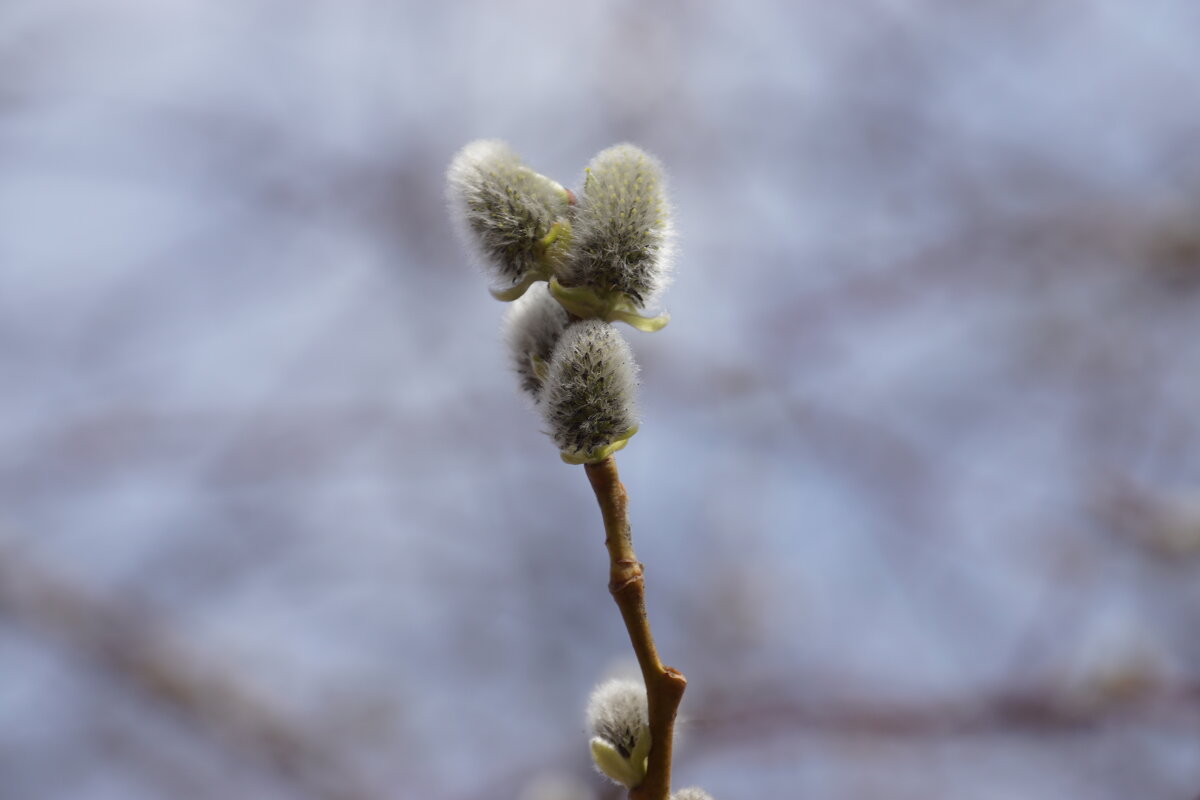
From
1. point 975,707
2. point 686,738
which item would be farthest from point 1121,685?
point 686,738

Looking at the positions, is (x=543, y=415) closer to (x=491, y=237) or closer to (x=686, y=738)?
(x=491, y=237)

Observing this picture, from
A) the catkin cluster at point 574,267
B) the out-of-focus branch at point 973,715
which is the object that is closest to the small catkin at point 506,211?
the catkin cluster at point 574,267

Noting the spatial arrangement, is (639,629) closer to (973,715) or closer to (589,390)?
(589,390)

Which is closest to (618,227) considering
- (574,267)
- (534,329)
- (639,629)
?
(574,267)

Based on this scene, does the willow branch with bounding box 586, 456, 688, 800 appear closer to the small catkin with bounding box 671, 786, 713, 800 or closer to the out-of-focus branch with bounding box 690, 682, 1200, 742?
the small catkin with bounding box 671, 786, 713, 800

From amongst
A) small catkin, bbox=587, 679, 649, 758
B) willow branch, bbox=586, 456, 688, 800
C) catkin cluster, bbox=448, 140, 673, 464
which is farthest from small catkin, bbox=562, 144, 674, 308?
small catkin, bbox=587, 679, 649, 758
